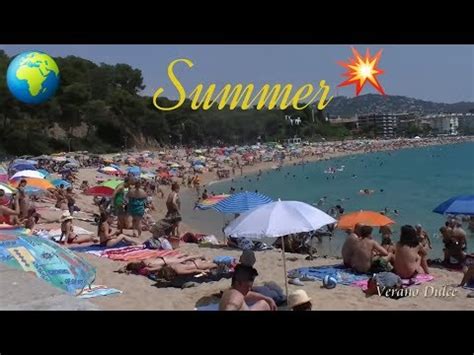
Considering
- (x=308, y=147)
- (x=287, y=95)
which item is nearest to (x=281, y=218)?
(x=287, y=95)

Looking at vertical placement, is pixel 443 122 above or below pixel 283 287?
above

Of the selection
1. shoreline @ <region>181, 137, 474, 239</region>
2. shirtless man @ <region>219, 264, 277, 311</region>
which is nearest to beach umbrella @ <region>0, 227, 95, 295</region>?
shirtless man @ <region>219, 264, 277, 311</region>

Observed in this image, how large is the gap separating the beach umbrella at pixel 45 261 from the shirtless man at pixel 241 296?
5.97 feet

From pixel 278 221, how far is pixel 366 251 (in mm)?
2102

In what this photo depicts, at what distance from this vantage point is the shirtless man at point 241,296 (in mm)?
3713

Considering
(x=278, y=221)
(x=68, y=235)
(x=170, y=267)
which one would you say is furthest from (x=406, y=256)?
(x=68, y=235)

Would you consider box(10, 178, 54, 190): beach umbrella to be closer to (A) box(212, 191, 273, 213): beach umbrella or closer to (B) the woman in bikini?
(B) the woman in bikini

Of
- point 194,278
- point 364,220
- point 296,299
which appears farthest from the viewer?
point 364,220

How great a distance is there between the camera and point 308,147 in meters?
76.1

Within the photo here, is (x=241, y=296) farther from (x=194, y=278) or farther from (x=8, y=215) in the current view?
(x=8, y=215)

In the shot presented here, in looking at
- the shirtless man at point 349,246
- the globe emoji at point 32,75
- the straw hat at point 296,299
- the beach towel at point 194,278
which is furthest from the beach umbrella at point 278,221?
the globe emoji at point 32,75

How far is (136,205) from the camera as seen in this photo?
9602 mm
